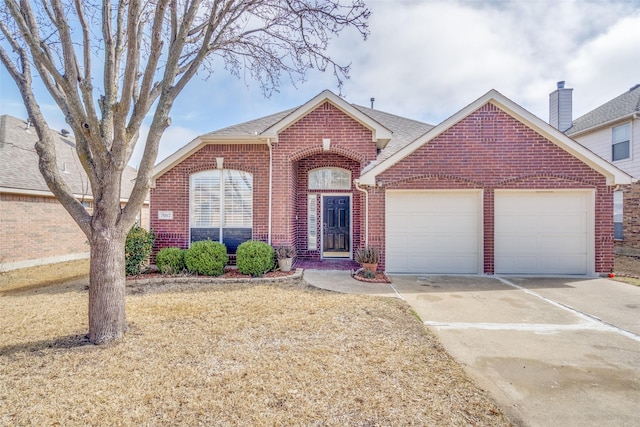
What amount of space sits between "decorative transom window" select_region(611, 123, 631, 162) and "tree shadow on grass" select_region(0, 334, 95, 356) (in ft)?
61.6

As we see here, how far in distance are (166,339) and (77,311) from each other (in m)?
2.59

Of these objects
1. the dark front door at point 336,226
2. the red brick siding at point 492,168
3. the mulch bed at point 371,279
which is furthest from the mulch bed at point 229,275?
the red brick siding at point 492,168

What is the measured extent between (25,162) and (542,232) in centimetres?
1774

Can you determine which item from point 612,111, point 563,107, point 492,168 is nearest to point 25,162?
point 492,168

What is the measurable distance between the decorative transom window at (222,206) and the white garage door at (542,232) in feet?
23.8

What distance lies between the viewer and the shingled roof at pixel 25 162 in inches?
404

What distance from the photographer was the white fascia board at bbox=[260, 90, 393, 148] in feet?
28.5

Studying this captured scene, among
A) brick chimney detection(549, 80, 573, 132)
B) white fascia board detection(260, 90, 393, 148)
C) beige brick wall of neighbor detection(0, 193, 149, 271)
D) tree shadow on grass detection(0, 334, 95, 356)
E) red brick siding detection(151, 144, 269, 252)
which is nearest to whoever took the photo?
tree shadow on grass detection(0, 334, 95, 356)

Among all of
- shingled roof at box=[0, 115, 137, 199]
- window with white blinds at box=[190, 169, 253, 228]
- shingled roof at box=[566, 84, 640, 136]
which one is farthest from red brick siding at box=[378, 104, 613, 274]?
shingled roof at box=[0, 115, 137, 199]

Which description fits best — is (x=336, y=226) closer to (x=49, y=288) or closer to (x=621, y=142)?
(x=49, y=288)

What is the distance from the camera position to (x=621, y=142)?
43.7 ft

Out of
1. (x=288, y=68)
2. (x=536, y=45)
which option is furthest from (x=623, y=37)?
(x=288, y=68)

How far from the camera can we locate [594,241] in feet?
27.5

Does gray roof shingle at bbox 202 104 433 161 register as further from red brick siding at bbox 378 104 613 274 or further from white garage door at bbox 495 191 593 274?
white garage door at bbox 495 191 593 274
